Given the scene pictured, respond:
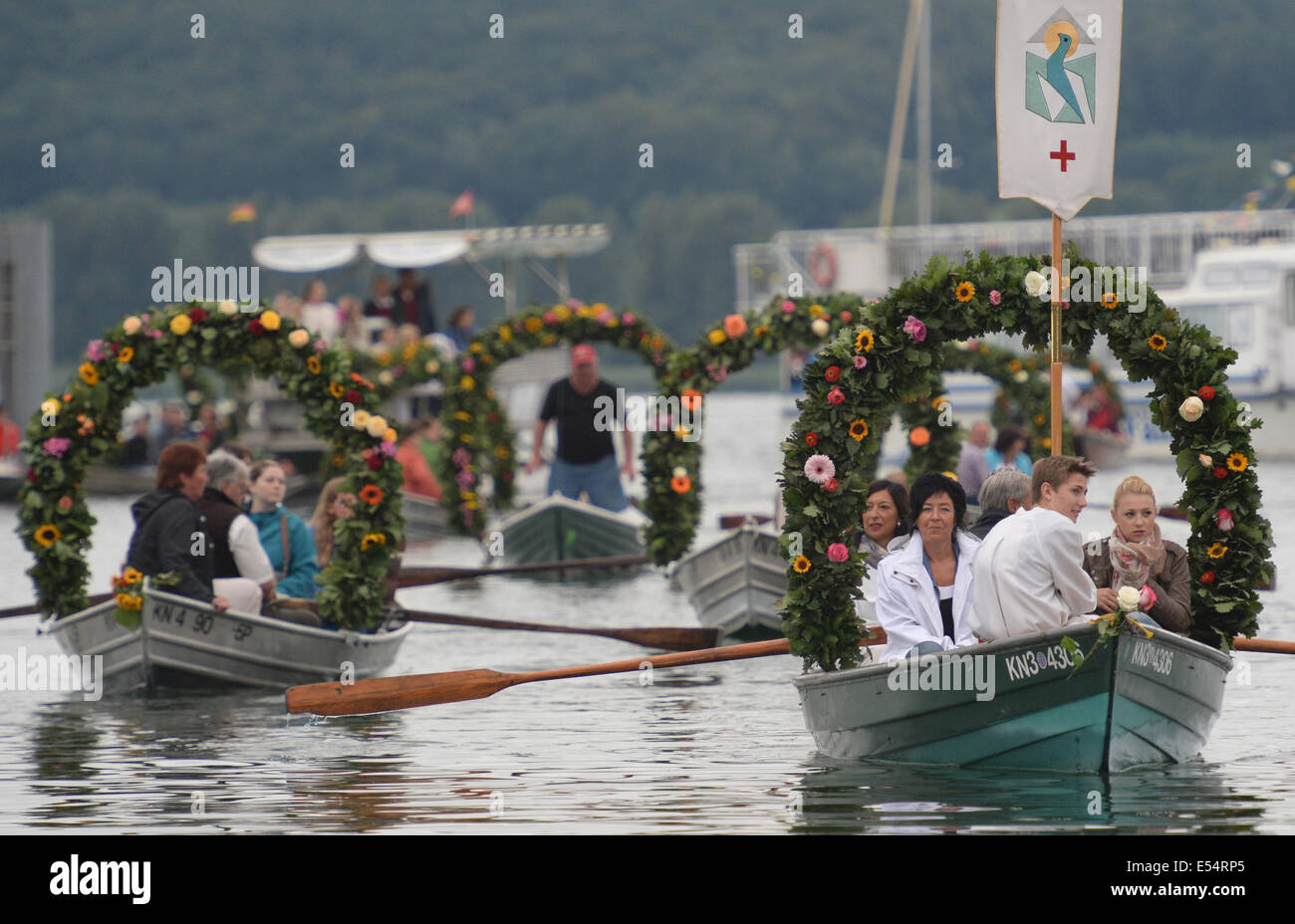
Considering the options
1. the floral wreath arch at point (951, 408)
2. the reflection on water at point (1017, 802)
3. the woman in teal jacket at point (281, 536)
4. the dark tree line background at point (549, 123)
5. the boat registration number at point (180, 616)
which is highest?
the dark tree line background at point (549, 123)

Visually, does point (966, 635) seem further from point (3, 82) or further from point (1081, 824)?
point (3, 82)

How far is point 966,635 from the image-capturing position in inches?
416

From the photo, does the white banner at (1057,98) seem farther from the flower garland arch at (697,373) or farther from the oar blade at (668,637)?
the flower garland arch at (697,373)

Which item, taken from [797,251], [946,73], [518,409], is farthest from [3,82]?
[518,409]

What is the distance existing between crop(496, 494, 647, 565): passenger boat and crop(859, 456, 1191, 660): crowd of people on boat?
11.6 meters

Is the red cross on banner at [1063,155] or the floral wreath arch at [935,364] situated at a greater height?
the red cross on banner at [1063,155]

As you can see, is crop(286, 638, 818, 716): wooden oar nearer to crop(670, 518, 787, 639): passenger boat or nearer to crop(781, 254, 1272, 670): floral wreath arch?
crop(781, 254, 1272, 670): floral wreath arch

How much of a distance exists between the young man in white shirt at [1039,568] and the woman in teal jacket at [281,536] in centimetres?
585

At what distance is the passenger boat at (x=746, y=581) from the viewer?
55.7ft

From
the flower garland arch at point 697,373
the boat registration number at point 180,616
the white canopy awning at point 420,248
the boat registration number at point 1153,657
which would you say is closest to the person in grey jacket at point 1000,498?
the boat registration number at point 1153,657

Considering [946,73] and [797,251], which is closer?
[797,251]

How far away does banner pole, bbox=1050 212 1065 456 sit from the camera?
10.9 meters
